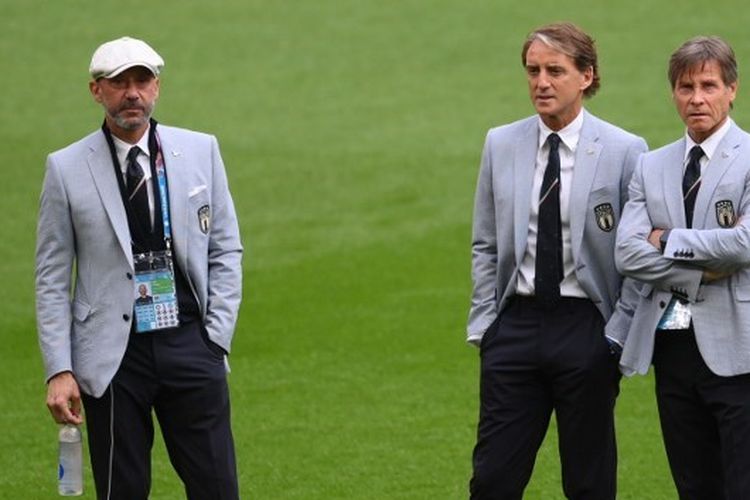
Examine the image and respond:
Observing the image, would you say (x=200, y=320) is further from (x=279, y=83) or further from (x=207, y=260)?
(x=279, y=83)

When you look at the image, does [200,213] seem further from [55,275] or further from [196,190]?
[55,275]

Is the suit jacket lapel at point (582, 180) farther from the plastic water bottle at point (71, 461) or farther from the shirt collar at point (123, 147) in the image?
the plastic water bottle at point (71, 461)

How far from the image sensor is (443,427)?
9344 millimetres

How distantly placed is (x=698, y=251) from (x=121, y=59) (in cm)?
204

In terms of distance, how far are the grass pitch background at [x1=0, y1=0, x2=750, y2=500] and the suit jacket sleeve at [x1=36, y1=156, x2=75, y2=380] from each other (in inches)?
94.8

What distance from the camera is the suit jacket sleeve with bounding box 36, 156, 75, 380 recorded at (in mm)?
5961

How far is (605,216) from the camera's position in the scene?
6113mm

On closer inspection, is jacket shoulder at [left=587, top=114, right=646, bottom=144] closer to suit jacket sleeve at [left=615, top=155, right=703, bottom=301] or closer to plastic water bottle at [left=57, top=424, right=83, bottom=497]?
suit jacket sleeve at [left=615, top=155, right=703, bottom=301]

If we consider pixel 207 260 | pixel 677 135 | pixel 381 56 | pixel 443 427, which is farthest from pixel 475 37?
pixel 207 260

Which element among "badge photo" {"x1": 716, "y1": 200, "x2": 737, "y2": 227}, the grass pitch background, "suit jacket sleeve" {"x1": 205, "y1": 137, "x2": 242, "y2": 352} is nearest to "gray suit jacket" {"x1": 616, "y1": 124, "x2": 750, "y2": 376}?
"badge photo" {"x1": 716, "y1": 200, "x2": 737, "y2": 227}

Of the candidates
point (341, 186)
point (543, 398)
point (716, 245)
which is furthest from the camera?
point (341, 186)

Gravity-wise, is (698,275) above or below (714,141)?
below

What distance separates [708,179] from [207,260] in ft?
5.79

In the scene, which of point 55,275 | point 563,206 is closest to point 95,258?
point 55,275
